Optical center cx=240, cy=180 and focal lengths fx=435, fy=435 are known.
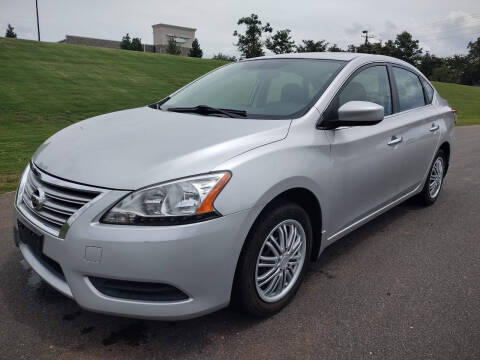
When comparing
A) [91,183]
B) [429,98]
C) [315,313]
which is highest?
Result: [429,98]

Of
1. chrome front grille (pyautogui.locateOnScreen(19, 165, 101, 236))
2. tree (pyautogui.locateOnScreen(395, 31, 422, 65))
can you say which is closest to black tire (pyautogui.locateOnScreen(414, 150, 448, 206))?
chrome front grille (pyautogui.locateOnScreen(19, 165, 101, 236))

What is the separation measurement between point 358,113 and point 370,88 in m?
0.88

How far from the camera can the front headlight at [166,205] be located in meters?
2.19

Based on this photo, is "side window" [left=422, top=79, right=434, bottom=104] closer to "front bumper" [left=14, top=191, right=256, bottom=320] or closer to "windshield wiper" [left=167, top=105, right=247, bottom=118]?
"windshield wiper" [left=167, top=105, right=247, bottom=118]

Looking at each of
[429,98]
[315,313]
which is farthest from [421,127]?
[315,313]

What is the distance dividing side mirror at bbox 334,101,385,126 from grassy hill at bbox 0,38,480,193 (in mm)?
4444

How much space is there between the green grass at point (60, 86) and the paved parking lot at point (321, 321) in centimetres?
351

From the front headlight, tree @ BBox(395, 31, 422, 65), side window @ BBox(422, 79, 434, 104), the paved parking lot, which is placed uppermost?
tree @ BBox(395, 31, 422, 65)

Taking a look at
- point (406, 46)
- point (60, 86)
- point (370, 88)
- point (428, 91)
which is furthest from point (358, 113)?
point (406, 46)

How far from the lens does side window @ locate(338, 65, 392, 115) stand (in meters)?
3.38

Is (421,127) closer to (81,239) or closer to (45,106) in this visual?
(81,239)

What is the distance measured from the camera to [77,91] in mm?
19266

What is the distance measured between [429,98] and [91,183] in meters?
3.93

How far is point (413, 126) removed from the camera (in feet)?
13.5
